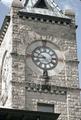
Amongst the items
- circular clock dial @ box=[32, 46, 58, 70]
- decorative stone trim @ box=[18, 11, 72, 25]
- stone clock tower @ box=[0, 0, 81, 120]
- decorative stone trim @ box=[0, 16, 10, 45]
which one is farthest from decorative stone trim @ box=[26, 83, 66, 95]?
decorative stone trim @ box=[0, 16, 10, 45]

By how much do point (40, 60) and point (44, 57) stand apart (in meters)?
0.45

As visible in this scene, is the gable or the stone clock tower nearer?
the stone clock tower

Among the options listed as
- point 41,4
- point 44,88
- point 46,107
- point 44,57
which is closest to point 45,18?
point 41,4

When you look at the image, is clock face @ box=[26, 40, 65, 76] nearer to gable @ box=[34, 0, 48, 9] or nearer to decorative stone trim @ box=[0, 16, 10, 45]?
decorative stone trim @ box=[0, 16, 10, 45]

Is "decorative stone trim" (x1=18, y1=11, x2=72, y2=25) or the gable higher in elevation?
the gable

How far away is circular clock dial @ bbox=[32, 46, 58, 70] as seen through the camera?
4666 centimetres

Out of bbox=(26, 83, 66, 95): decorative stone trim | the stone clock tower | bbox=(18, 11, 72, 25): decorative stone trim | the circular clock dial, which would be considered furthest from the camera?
bbox=(18, 11, 72, 25): decorative stone trim

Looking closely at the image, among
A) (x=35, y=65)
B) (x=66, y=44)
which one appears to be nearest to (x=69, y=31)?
(x=66, y=44)

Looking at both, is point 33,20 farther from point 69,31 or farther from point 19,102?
point 19,102

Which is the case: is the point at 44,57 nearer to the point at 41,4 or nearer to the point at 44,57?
the point at 44,57

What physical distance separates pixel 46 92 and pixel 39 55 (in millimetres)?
3432

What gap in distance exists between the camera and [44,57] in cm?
4703

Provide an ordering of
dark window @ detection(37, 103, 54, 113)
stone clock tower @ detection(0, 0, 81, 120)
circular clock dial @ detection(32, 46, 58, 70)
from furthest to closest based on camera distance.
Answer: circular clock dial @ detection(32, 46, 58, 70)
stone clock tower @ detection(0, 0, 81, 120)
dark window @ detection(37, 103, 54, 113)

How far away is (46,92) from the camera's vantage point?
147 ft
